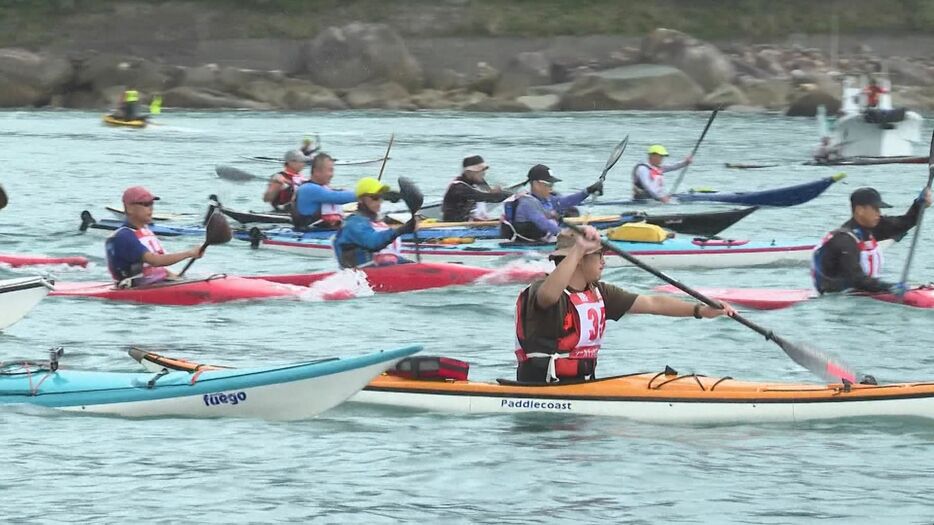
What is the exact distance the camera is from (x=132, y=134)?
4084 cm

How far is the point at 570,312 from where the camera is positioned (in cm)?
870

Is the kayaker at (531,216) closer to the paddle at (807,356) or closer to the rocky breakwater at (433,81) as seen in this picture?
the paddle at (807,356)

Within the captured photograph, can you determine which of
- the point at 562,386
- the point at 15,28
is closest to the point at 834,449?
the point at 562,386

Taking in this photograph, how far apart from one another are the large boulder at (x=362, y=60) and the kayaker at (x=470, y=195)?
3599cm

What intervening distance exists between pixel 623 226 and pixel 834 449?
7.86 m

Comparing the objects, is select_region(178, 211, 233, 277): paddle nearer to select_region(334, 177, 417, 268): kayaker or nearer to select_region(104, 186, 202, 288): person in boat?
select_region(104, 186, 202, 288): person in boat

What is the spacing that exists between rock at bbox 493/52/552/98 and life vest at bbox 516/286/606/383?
4246 cm

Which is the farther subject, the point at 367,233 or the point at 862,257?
the point at 367,233

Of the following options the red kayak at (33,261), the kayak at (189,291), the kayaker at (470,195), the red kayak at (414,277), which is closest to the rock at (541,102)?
the kayaker at (470,195)

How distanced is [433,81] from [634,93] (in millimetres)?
7960

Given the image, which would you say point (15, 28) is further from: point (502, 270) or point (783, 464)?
point (783, 464)

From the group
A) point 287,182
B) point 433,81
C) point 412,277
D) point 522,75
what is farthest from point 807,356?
point 522,75

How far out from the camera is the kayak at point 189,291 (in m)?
13.5

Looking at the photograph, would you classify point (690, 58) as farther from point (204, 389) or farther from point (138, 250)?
point (204, 389)
